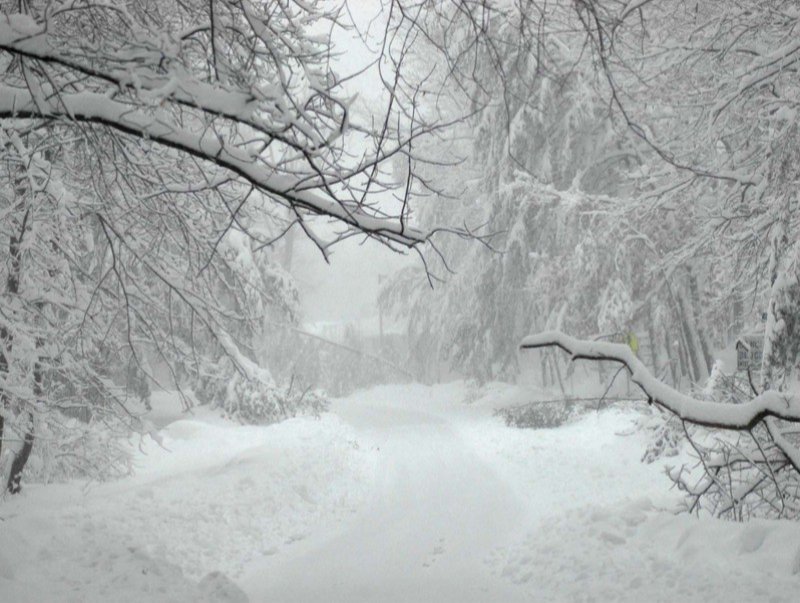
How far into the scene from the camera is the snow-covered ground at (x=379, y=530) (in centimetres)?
532

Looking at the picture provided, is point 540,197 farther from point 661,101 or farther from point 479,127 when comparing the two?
point 661,101

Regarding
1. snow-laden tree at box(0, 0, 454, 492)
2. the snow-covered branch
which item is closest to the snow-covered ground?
snow-laden tree at box(0, 0, 454, 492)

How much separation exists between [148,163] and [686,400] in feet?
12.2

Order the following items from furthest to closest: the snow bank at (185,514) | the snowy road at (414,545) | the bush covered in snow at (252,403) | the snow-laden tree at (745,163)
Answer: the bush covered in snow at (252,403) < the snowy road at (414,545) < the snow-laden tree at (745,163) < the snow bank at (185,514)

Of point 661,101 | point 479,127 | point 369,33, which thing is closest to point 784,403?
point 369,33

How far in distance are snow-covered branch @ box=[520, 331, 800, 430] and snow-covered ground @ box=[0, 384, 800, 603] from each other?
6.37 feet

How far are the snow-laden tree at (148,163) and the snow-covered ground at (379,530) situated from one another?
1.11 meters

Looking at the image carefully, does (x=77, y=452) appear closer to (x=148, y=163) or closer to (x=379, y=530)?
(x=379, y=530)

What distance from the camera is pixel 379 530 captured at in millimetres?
8875

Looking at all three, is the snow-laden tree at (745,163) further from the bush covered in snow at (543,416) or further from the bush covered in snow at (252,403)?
the bush covered in snow at (252,403)

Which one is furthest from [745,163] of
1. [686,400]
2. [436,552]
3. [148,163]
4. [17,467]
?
[17,467]

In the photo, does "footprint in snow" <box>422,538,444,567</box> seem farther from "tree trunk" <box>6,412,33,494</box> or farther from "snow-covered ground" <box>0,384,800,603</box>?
"tree trunk" <box>6,412,33,494</box>

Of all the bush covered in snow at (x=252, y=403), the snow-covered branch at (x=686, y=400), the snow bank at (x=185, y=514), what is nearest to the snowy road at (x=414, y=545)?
the snow bank at (x=185, y=514)

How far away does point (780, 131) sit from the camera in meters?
6.47
